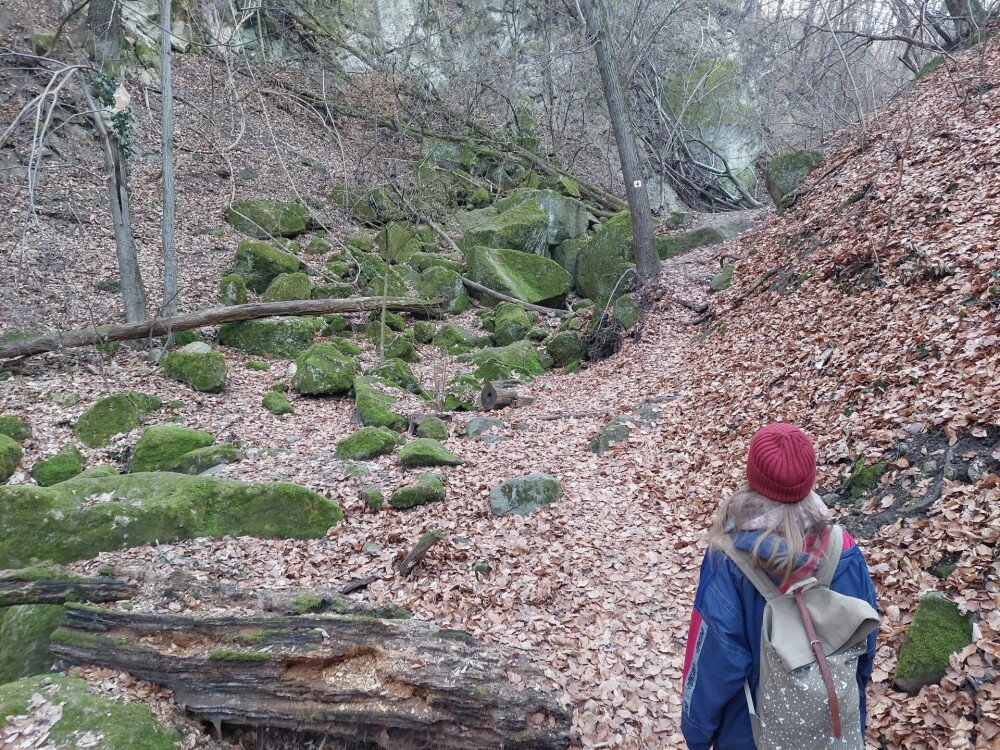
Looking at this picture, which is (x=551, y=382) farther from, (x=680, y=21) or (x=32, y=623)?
(x=680, y=21)

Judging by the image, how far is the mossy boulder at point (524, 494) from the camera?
6.37 meters

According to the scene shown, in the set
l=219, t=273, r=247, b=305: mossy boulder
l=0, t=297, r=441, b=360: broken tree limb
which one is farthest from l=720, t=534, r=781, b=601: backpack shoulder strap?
l=219, t=273, r=247, b=305: mossy boulder

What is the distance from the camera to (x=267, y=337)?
1234 centimetres

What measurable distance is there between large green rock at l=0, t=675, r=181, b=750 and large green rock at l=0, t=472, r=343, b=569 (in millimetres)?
1905

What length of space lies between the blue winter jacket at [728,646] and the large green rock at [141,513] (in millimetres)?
4603

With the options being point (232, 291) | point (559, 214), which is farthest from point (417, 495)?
point (559, 214)

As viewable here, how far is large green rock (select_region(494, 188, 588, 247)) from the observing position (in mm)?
17125

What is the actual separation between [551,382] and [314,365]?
14.0 ft

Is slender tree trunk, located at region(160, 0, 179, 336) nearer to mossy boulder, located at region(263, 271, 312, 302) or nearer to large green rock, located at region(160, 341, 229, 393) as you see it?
large green rock, located at region(160, 341, 229, 393)

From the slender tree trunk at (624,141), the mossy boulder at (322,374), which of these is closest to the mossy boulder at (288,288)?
the mossy boulder at (322,374)

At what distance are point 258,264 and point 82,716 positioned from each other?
41.3 feet

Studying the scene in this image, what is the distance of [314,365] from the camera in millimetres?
10664

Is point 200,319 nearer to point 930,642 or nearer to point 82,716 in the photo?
point 82,716

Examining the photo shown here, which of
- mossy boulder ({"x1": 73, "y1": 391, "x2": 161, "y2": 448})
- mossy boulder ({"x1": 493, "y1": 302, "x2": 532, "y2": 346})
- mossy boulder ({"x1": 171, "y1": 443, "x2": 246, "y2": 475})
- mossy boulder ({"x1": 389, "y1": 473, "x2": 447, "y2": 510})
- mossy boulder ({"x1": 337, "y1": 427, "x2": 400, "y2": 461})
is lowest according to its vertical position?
mossy boulder ({"x1": 389, "y1": 473, "x2": 447, "y2": 510})
